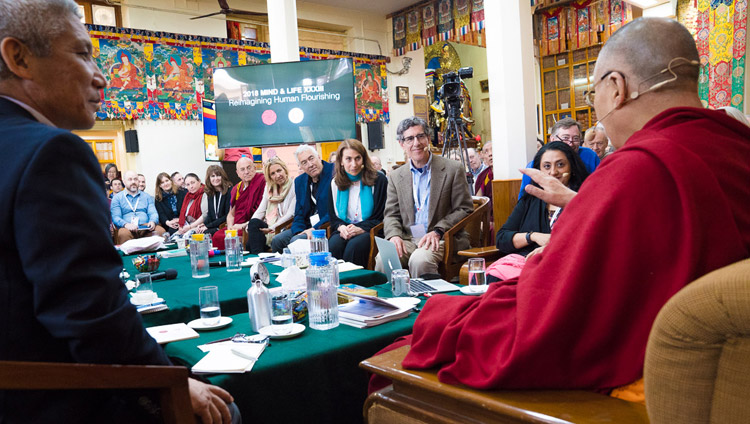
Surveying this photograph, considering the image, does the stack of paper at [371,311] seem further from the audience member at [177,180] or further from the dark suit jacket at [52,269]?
the audience member at [177,180]

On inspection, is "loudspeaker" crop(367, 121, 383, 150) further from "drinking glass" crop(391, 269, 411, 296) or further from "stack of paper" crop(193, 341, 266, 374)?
"stack of paper" crop(193, 341, 266, 374)

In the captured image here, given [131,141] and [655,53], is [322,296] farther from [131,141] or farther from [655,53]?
[131,141]

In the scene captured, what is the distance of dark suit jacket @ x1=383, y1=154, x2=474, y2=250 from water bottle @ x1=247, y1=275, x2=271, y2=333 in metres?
2.04

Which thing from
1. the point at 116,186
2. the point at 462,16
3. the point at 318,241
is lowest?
the point at 318,241

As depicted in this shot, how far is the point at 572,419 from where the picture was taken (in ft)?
3.01

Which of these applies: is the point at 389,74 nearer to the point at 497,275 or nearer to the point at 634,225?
the point at 497,275

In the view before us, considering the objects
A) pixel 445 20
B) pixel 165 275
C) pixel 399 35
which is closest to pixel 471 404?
pixel 165 275

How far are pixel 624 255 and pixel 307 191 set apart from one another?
13.5 ft

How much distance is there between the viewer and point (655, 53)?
3.91ft

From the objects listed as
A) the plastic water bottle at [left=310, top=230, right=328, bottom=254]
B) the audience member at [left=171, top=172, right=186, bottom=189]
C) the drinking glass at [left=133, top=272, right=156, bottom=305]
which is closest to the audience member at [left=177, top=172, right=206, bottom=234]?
the audience member at [left=171, top=172, right=186, bottom=189]

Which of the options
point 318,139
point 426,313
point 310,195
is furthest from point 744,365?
point 318,139

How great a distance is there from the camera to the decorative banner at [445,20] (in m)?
9.86

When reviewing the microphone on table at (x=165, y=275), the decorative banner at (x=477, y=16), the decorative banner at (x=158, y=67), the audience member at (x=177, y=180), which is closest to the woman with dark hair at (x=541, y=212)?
the microphone on table at (x=165, y=275)

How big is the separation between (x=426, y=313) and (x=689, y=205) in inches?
24.9
